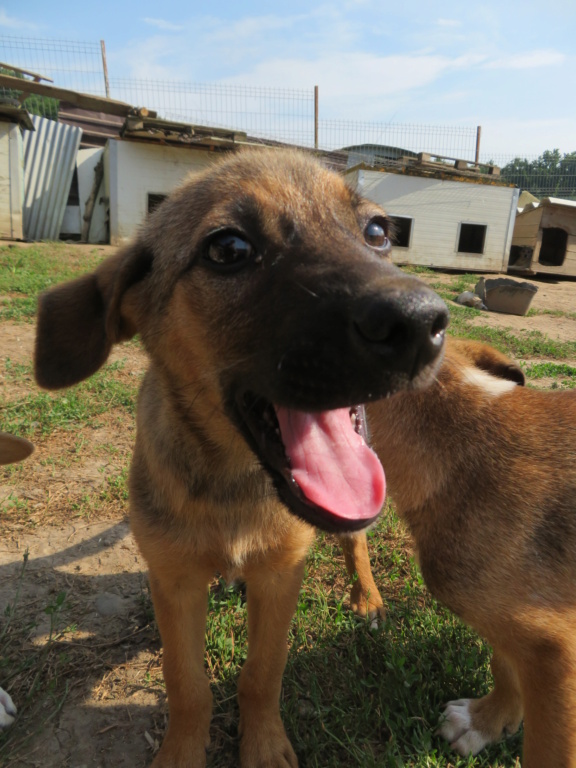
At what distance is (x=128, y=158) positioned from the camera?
639 inches

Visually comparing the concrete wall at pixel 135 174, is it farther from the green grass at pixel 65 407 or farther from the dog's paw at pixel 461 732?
the dog's paw at pixel 461 732

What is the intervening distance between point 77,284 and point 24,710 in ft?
5.81

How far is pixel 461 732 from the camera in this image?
2195mm

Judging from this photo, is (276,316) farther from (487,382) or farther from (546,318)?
(546,318)

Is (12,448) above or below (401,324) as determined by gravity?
below

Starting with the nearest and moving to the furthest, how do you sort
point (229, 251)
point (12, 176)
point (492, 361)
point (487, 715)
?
1. point (229, 251)
2. point (487, 715)
3. point (492, 361)
4. point (12, 176)

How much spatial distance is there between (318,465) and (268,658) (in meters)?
0.94

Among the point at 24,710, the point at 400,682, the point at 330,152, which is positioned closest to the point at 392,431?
the point at 400,682

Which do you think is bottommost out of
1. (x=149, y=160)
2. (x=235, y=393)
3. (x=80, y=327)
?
(x=235, y=393)

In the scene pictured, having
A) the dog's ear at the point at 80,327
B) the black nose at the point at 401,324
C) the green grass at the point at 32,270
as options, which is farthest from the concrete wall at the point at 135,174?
the black nose at the point at 401,324

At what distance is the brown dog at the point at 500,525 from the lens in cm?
181

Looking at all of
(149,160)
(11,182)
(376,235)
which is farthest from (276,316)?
(11,182)

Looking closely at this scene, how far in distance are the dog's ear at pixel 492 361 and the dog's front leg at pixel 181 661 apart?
1570 mm

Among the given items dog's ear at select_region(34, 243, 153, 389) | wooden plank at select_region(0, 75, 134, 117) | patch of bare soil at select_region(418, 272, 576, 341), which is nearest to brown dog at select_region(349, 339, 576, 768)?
dog's ear at select_region(34, 243, 153, 389)
